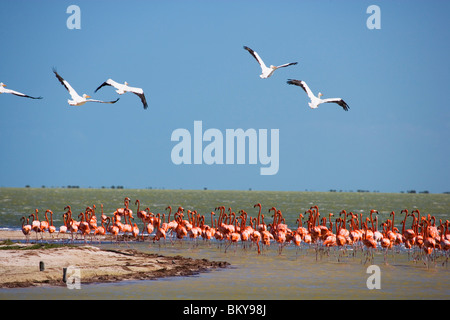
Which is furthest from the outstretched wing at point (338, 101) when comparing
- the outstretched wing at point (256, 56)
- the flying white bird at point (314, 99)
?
the outstretched wing at point (256, 56)

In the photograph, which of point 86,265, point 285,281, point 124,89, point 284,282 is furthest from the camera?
point 124,89

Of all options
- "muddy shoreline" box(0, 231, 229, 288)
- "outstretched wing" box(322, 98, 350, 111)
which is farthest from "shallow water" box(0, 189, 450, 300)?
"outstretched wing" box(322, 98, 350, 111)

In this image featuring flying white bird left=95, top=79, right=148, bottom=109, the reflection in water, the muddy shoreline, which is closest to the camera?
the reflection in water

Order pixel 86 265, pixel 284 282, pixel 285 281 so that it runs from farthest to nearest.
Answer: pixel 86 265
pixel 285 281
pixel 284 282

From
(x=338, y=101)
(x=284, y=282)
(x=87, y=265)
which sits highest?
(x=338, y=101)

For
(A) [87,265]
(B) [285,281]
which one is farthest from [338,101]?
(A) [87,265]

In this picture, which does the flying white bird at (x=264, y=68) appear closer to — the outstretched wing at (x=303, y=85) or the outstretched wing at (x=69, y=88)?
the outstretched wing at (x=303, y=85)

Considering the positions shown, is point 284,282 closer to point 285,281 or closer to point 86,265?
point 285,281

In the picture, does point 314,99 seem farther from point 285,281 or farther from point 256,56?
point 285,281

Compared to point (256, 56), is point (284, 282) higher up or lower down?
lower down

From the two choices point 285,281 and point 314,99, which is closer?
point 285,281

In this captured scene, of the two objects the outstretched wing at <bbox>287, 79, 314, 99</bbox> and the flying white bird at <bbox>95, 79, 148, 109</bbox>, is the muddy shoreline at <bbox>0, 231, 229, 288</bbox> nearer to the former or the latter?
the flying white bird at <bbox>95, 79, 148, 109</bbox>

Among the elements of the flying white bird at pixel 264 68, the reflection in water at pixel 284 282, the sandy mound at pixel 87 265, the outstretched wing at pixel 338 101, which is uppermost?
the flying white bird at pixel 264 68
